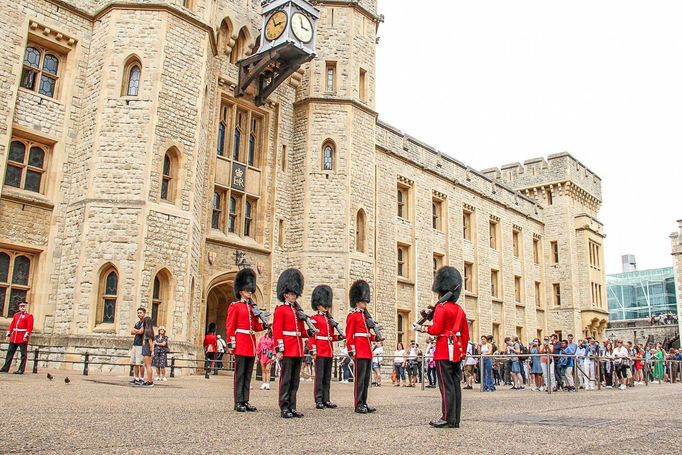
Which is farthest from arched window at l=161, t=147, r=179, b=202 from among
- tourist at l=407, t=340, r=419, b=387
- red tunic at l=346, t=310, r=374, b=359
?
red tunic at l=346, t=310, r=374, b=359

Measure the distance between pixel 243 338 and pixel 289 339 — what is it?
0.61 meters

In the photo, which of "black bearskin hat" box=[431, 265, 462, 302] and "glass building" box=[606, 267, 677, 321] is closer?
"black bearskin hat" box=[431, 265, 462, 302]

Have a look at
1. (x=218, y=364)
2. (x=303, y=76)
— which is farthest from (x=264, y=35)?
(x=218, y=364)

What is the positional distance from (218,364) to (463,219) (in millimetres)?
15678

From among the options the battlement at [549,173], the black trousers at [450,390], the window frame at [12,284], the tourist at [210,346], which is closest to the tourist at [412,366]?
the tourist at [210,346]

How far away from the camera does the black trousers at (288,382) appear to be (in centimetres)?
738

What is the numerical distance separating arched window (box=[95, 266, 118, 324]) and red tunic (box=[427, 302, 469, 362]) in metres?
9.97

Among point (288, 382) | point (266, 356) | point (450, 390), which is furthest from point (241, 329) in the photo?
point (266, 356)

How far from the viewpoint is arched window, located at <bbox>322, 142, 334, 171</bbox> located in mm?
21031

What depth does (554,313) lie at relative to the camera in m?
35.2

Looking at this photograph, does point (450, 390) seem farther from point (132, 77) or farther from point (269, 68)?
point (269, 68)

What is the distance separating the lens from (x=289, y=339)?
25.8 feet

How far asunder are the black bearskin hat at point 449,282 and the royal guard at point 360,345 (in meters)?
1.60

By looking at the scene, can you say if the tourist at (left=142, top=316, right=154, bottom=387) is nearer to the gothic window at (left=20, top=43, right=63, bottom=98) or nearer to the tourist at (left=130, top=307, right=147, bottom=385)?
the tourist at (left=130, top=307, right=147, bottom=385)
